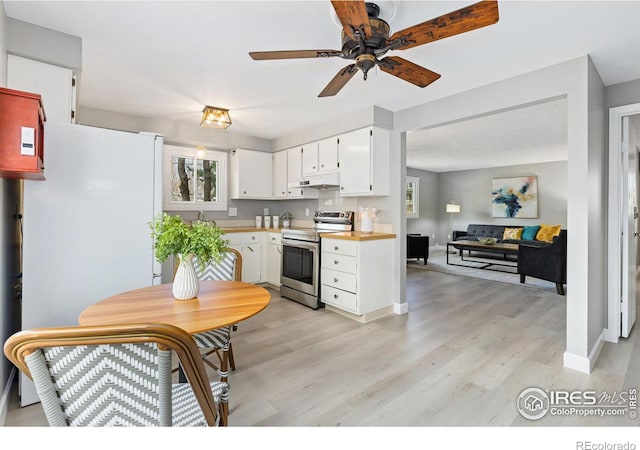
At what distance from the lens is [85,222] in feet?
6.37

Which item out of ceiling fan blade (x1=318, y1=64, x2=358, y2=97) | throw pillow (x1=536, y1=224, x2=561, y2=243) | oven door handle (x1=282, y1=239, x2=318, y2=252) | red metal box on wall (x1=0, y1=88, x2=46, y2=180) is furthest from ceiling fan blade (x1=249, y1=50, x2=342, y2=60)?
throw pillow (x1=536, y1=224, x2=561, y2=243)

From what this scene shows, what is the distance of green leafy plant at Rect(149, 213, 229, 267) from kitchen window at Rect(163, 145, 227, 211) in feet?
9.80

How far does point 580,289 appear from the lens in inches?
89.4

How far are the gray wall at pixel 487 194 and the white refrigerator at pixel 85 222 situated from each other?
28.1 feet

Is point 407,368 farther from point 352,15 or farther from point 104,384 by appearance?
point 352,15

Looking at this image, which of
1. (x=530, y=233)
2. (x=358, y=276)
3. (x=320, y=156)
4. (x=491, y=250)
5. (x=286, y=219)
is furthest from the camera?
(x=530, y=233)

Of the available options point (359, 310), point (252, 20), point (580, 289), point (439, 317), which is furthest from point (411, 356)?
point (252, 20)

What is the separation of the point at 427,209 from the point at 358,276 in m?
6.85

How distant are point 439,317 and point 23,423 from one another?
3401 millimetres

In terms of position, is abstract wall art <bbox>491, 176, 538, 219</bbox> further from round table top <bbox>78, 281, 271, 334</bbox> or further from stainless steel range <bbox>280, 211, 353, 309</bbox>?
round table top <bbox>78, 281, 271, 334</bbox>

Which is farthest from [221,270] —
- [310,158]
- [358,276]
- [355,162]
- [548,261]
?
[548,261]

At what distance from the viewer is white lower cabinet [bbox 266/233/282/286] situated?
174 inches

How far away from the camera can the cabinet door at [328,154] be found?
3.86m

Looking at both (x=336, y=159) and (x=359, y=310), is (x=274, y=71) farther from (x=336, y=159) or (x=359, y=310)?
(x=359, y=310)
